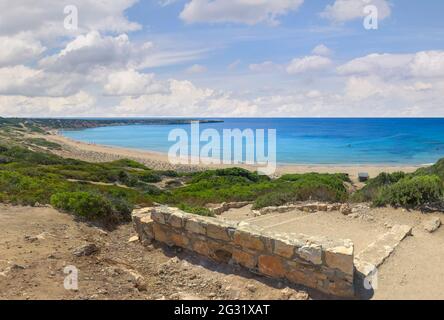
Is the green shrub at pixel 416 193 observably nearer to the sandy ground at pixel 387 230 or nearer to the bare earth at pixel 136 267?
the sandy ground at pixel 387 230

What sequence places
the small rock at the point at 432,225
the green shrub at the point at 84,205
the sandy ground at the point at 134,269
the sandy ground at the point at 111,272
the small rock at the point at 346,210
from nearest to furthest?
the sandy ground at the point at 111,272 < the sandy ground at the point at 134,269 < the small rock at the point at 432,225 < the green shrub at the point at 84,205 < the small rock at the point at 346,210

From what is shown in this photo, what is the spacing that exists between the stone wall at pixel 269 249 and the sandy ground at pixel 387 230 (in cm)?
81

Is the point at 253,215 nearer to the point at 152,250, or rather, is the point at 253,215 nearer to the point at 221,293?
the point at 152,250

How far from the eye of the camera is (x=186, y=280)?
6676 mm

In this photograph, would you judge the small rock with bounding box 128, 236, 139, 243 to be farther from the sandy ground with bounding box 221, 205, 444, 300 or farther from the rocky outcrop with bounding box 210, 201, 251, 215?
the rocky outcrop with bounding box 210, 201, 251, 215

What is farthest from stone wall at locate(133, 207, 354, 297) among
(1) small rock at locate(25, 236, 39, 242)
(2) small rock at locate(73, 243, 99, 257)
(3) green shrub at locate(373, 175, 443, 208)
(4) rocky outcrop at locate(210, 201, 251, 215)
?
(4) rocky outcrop at locate(210, 201, 251, 215)

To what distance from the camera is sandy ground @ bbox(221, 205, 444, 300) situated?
6.42 meters

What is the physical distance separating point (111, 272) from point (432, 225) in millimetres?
8033

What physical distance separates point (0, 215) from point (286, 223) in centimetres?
743

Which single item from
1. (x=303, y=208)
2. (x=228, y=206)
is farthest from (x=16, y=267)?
(x=228, y=206)

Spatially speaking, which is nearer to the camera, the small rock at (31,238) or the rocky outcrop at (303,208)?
the small rock at (31,238)

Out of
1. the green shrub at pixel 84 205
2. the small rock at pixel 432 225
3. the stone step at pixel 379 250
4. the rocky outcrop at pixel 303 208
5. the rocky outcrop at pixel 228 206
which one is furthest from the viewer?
the rocky outcrop at pixel 228 206

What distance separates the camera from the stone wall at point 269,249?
590cm

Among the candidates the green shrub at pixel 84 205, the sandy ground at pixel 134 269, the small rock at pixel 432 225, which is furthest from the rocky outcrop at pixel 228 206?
the small rock at pixel 432 225
